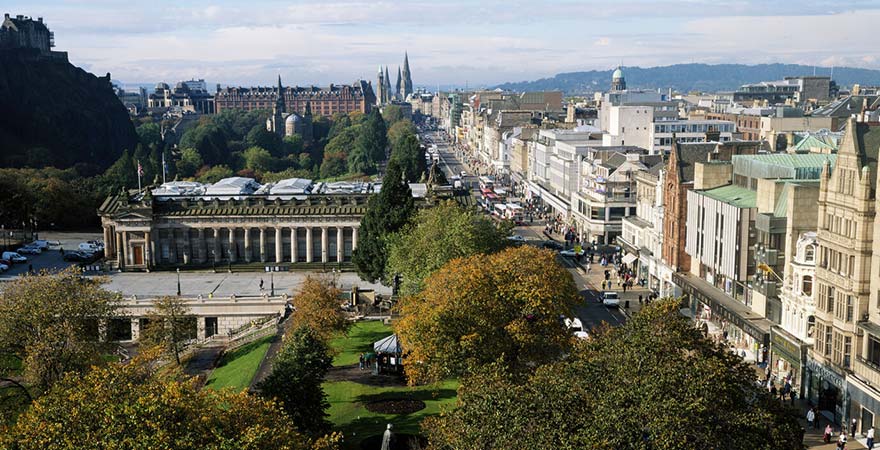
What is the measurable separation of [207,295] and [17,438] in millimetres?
61189

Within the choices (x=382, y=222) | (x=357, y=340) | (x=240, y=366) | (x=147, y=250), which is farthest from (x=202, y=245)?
(x=240, y=366)

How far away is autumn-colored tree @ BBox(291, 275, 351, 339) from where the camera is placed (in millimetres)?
68500

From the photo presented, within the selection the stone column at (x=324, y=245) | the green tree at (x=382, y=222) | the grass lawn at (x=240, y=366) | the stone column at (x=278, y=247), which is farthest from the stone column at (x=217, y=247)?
the grass lawn at (x=240, y=366)

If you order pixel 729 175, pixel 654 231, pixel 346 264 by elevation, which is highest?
pixel 729 175

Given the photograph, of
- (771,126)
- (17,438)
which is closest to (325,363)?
(17,438)

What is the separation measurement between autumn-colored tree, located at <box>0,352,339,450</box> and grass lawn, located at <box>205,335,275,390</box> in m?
28.6

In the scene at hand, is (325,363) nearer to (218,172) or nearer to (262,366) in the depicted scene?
(262,366)

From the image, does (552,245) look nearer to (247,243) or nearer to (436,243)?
(247,243)

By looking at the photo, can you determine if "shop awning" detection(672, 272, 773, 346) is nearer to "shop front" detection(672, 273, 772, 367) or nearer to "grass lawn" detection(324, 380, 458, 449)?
"shop front" detection(672, 273, 772, 367)

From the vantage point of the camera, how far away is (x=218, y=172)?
17762 centimetres

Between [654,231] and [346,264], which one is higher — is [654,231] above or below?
above

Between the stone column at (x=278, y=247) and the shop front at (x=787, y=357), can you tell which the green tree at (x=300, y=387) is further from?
the stone column at (x=278, y=247)

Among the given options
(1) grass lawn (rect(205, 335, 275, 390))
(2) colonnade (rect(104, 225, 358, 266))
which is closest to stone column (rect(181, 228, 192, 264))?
(2) colonnade (rect(104, 225, 358, 266))

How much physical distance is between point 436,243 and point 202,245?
50034mm
